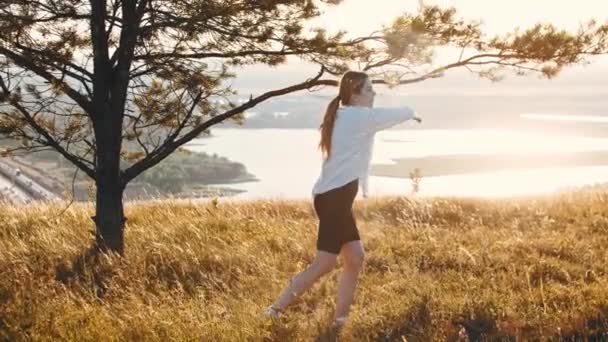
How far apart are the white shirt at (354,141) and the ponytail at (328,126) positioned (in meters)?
0.03

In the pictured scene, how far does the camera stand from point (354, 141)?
489cm

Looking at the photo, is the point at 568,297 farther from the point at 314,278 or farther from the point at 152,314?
the point at 152,314

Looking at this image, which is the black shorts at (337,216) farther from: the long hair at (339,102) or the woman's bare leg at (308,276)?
the long hair at (339,102)

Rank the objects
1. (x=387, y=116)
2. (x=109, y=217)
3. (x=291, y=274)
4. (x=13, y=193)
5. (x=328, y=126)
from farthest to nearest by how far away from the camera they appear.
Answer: (x=13, y=193) → (x=109, y=217) → (x=291, y=274) → (x=328, y=126) → (x=387, y=116)

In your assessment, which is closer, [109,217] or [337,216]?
[337,216]

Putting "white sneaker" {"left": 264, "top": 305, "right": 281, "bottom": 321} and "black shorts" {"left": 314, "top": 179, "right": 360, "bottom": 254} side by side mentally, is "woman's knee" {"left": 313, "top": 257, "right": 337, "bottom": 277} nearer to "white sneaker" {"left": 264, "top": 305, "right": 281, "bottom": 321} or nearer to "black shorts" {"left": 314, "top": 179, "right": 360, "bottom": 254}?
"black shorts" {"left": 314, "top": 179, "right": 360, "bottom": 254}

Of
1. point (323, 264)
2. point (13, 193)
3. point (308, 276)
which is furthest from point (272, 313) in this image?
point (13, 193)

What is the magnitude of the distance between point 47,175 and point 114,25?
6649 cm

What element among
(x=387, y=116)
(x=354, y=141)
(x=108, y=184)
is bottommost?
(x=108, y=184)

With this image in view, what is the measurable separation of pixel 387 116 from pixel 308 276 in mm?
1232

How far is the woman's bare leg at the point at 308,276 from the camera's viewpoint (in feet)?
16.6

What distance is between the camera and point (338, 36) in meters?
7.37

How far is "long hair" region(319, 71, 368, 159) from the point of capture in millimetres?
4941

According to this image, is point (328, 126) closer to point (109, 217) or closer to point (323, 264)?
point (323, 264)
